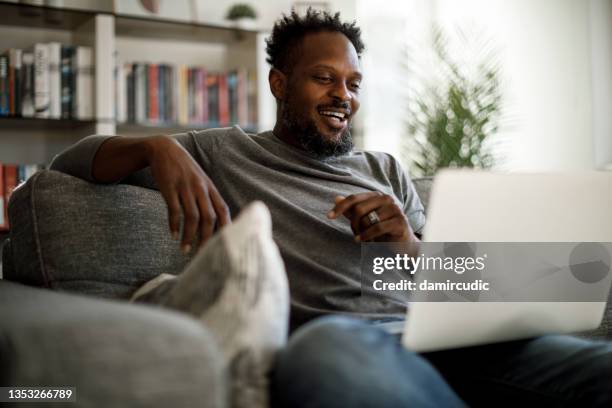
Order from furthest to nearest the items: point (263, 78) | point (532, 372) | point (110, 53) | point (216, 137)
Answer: point (263, 78), point (110, 53), point (216, 137), point (532, 372)

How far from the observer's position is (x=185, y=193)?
1.17 meters

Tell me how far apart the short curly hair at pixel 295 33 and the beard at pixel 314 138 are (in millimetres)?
153

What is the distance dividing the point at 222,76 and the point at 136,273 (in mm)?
2096

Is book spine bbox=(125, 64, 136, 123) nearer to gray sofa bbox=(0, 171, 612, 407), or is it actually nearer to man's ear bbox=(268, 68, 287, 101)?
man's ear bbox=(268, 68, 287, 101)

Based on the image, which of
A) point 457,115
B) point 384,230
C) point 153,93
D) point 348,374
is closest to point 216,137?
point 384,230

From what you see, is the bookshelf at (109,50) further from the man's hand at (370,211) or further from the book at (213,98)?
the man's hand at (370,211)

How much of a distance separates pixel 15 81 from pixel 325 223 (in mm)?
1960

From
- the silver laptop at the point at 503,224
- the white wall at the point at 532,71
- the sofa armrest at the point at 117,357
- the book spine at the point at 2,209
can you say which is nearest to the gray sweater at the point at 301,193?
the silver laptop at the point at 503,224

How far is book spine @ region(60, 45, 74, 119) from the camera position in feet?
9.59

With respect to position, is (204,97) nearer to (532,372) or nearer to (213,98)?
(213,98)

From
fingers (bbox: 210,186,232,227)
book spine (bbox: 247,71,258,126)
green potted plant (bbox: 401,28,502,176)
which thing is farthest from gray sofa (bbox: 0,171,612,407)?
green potted plant (bbox: 401,28,502,176)

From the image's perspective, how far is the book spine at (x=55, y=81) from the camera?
114 inches

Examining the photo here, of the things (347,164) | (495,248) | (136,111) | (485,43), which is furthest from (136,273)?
(485,43)

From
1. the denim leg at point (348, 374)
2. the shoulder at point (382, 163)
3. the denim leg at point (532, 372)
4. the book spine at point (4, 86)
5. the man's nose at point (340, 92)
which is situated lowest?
the denim leg at point (532, 372)
